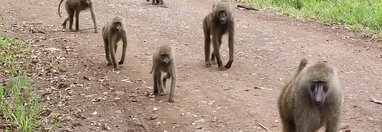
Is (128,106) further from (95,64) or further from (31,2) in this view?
(31,2)

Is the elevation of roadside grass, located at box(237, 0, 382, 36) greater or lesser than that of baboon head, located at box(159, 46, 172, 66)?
lesser

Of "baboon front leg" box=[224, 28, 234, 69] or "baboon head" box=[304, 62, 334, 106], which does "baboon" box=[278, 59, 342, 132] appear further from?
"baboon front leg" box=[224, 28, 234, 69]

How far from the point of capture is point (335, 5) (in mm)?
15125

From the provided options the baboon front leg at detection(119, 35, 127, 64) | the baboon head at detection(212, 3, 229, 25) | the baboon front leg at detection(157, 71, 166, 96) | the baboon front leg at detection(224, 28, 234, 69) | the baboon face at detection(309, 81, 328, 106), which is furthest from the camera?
the baboon front leg at detection(119, 35, 127, 64)

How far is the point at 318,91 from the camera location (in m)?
4.52

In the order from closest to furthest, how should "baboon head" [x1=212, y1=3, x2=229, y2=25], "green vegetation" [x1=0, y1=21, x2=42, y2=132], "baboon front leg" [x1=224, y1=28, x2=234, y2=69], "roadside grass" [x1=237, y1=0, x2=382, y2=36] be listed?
"green vegetation" [x1=0, y1=21, x2=42, y2=132] → "baboon head" [x1=212, y1=3, x2=229, y2=25] → "baboon front leg" [x1=224, y1=28, x2=234, y2=69] → "roadside grass" [x1=237, y1=0, x2=382, y2=36]

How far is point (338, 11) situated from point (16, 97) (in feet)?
30.3

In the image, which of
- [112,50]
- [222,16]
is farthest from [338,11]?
[112,50]

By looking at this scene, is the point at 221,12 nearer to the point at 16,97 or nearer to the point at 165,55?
the point at 165,55

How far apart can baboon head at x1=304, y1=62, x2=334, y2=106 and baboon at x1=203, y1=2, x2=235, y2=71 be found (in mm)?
4258

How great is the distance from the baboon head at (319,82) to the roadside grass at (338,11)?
26.0 feet

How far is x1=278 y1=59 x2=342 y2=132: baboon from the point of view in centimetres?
455

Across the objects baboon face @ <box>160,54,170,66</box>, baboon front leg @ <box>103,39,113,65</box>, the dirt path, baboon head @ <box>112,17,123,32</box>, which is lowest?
the dirt path

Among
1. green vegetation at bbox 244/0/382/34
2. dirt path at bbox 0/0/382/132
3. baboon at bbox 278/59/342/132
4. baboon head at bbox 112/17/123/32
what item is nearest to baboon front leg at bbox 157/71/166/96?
dirt path at bbox 0/0/382/132
